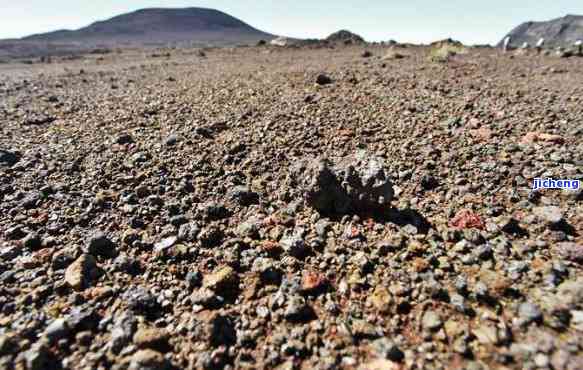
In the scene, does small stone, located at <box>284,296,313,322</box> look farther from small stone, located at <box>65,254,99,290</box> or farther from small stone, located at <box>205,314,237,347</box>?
small stone, located at <box>65,254,99,290</box>

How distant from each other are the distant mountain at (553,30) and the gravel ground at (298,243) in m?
34.0

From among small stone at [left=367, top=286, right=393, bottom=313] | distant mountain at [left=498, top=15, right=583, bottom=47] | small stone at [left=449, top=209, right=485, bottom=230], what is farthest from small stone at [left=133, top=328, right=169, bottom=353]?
distant mountain at [left=498, top=15, right=583, bottom=47]

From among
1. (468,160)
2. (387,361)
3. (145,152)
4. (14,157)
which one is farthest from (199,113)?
(387,361)

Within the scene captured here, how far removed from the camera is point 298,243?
8.77 ft

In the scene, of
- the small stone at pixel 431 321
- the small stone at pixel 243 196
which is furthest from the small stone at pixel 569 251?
the small stone at pixel 243 196

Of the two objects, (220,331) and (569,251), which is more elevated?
(569,251)

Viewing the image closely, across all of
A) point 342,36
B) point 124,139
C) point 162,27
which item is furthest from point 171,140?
point 162,27

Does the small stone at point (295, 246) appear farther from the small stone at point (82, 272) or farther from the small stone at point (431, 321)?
the small stone at point (82, 272)

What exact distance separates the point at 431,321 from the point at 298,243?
1061 millimetres

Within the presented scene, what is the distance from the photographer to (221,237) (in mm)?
2898

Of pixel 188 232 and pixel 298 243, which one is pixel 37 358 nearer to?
pixel 188 232

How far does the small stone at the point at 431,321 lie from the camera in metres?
1.95

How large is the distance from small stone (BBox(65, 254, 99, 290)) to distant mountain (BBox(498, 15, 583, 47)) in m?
37.0

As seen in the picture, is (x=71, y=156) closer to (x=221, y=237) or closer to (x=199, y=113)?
(x=199, y=113)
